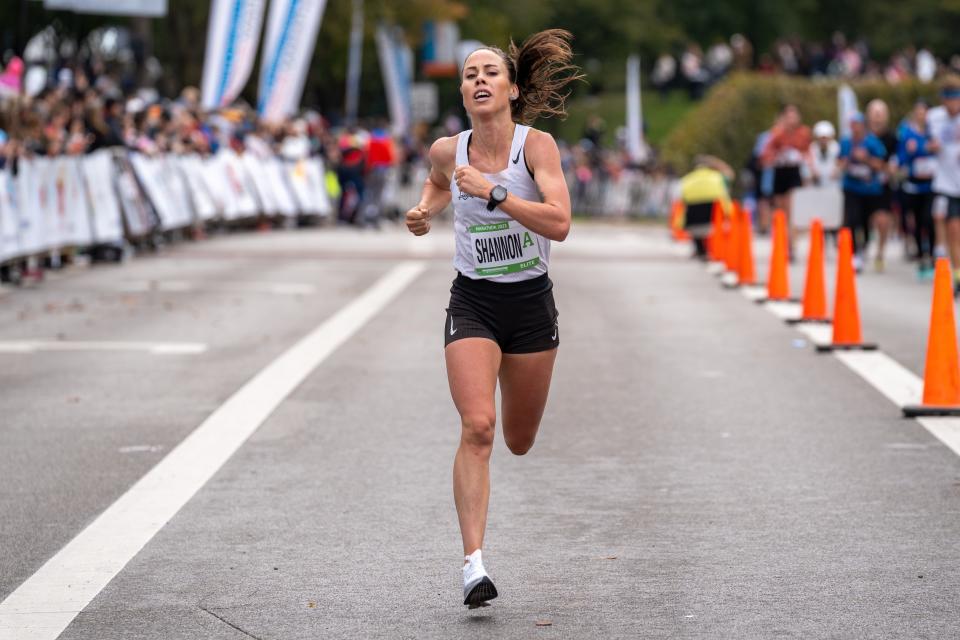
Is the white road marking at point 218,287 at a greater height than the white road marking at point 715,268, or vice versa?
the white road marking at point 218,287

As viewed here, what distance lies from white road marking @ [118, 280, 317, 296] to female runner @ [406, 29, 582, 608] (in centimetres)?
1277

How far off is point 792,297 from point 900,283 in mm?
2768

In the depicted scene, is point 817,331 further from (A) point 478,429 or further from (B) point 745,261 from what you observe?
(A) point 478,429

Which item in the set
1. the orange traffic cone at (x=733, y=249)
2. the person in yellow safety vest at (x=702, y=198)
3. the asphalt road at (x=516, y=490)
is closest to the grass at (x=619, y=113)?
the person in yellow safety vest at (x=702, y=198)

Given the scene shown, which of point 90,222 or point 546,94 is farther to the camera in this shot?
point 90,222

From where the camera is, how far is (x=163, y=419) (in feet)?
34.6

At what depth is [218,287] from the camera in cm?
2044

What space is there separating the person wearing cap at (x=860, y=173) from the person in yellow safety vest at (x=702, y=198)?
3306mm

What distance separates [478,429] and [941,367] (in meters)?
4.70

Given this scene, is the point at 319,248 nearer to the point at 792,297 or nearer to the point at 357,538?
the point at 792,297

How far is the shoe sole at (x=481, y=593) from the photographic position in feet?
20.0

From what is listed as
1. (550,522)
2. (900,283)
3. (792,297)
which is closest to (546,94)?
(550,522)

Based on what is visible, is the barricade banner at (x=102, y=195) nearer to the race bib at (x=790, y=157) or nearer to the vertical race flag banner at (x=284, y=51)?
the race bib at (x=790, y=157)

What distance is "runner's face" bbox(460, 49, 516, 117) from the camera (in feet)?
22.0
